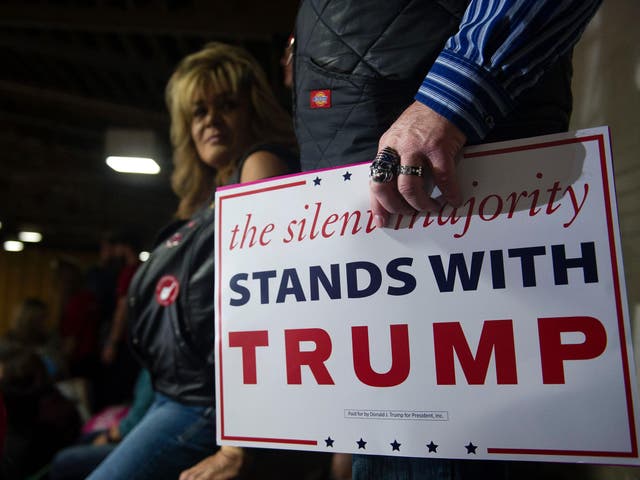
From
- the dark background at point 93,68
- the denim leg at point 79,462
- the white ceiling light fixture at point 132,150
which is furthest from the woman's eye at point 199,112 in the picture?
the white ceiling light fixture at point 132,150

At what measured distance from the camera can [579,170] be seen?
1.77 ft

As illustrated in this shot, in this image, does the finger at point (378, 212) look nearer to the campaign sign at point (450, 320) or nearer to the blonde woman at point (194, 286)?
the campaign sign at point (450, 320)

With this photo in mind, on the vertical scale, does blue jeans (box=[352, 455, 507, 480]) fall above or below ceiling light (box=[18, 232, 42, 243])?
below

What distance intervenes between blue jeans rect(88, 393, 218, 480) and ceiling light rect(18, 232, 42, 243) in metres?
12.4

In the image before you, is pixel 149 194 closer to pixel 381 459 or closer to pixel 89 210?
pixel 89 210

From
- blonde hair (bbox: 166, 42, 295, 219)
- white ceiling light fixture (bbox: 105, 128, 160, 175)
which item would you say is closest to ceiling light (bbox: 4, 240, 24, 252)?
white ceiling light fixture (bbox: 105, 128, 160, 175)

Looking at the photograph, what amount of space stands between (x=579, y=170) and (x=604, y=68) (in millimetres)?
662

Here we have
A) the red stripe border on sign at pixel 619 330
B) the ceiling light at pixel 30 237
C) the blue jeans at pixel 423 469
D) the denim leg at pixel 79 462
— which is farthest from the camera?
the ceiling light at pixel 30 237

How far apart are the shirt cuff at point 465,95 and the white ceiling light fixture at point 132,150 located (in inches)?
158

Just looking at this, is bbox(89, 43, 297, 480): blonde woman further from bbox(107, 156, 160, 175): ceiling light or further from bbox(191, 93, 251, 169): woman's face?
bbox(107, 156, 160, 175): ceiling light

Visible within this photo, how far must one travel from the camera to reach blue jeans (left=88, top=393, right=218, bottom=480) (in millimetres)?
972

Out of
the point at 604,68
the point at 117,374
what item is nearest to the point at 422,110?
the point at 604,68

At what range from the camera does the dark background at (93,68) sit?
3625mm

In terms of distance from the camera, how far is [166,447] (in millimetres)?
990
